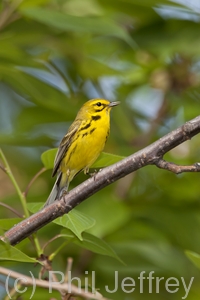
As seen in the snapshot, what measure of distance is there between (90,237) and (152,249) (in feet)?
4.55

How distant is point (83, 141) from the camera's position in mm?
4082

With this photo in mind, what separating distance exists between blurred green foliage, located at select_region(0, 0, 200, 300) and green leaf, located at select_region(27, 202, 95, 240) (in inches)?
36.3

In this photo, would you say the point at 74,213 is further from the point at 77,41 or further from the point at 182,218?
the point at 77,41

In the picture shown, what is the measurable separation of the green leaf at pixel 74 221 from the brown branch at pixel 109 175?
0.11 feet

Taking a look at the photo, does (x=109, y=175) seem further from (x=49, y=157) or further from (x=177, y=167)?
(x=49, y=157)

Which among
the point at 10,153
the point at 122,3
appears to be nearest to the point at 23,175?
the point at 10,153

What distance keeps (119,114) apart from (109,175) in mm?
2227

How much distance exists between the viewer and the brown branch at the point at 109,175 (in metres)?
2.33

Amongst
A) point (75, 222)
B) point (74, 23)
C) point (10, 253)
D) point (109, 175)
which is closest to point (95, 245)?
point (75, 222)

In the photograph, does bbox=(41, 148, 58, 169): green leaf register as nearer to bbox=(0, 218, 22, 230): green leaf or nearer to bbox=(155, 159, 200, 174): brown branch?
bbox=(0, 218, 22, 230): green leaf

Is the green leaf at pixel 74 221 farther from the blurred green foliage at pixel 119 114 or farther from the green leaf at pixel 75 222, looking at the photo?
the blurred green foliage at pixel 119 114

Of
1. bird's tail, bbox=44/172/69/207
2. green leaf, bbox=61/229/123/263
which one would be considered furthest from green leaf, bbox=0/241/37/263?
bird's tail, bbox=44/172/69/207

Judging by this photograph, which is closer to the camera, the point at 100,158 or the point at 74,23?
the point at 100,158

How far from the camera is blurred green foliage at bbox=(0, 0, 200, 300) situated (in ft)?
12.2
